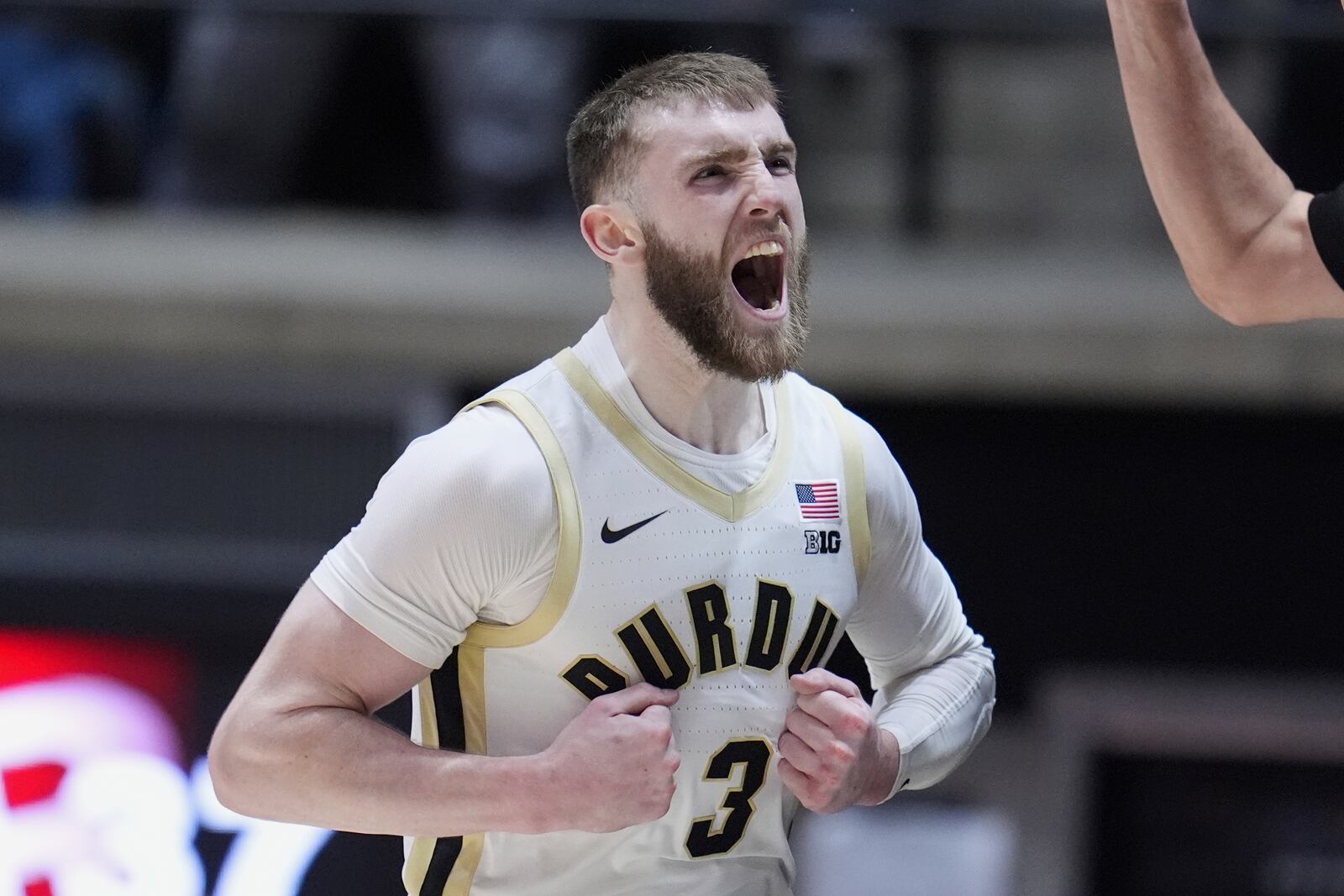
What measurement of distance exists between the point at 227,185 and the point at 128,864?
2395mm

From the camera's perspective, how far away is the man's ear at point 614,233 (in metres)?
1.98

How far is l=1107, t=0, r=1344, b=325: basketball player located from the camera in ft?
6.94

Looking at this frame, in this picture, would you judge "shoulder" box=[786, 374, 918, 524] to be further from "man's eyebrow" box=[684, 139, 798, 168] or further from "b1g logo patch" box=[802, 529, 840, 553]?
"man's eyebrow" box=[684, 139, 798, 168]

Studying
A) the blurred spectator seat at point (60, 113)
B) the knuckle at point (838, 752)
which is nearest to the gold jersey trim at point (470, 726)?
the knuckle at point (838, 752)

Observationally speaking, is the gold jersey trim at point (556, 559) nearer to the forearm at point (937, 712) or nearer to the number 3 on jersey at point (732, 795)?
the number 3 on jersey at point (732, 795)

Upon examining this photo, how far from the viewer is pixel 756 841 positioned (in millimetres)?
2076

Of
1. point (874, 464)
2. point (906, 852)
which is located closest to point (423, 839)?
point (874, 464)

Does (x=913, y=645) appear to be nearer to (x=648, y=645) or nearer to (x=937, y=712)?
(x=937, y=712)

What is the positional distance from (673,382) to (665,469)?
11 centimetres

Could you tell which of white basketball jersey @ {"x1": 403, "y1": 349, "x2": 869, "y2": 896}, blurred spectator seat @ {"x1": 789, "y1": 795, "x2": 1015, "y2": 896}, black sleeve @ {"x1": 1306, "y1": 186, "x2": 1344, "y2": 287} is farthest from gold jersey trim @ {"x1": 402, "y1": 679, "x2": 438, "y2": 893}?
blurred spectator seat @ {"x1": 789, "y1": 795, "x2": 1015, "y2": 896}

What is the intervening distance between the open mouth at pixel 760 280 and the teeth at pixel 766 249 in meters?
0.03

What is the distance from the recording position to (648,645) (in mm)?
1973

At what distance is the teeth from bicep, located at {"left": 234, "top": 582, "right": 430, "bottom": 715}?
59 cm

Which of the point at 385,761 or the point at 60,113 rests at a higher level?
the point at 60,113
